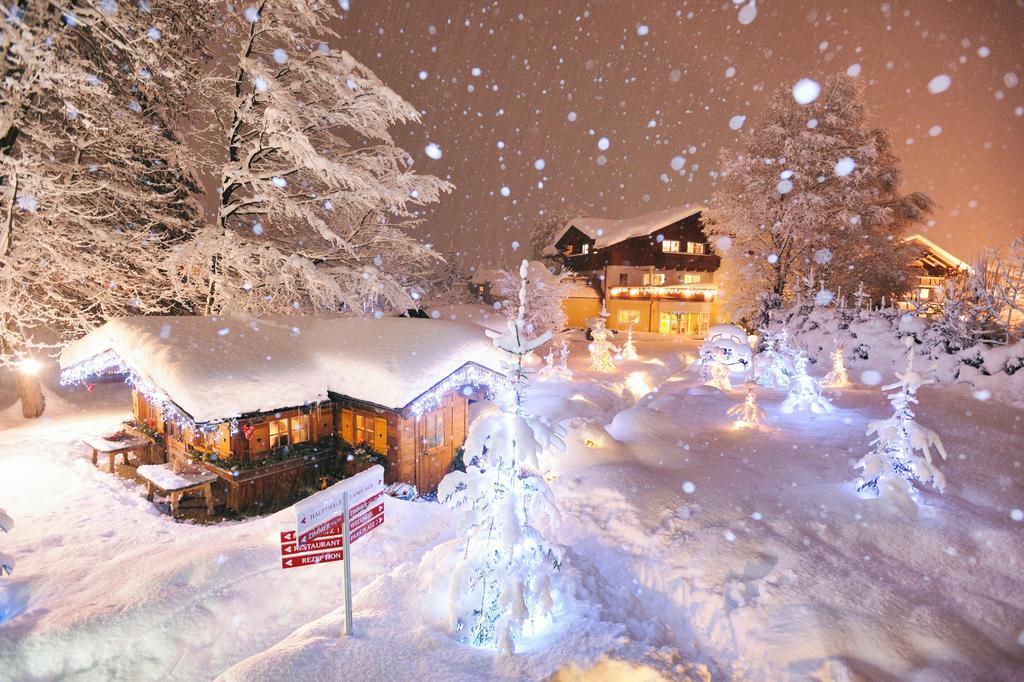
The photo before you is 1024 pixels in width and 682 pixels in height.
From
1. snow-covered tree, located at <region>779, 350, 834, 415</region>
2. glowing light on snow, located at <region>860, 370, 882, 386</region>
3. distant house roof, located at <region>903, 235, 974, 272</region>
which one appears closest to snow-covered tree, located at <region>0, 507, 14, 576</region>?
snow-covered tree, located at <region>779, 350, 834, 415</region>

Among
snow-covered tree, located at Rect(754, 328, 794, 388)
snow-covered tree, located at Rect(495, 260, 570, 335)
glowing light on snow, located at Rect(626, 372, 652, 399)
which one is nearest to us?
snow-covered tree, located at Rect(754, 328, 794, 388)

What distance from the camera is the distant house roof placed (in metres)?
32.6

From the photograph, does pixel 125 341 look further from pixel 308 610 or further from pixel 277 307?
pixel 308 610

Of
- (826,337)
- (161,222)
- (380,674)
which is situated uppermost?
(161,222)

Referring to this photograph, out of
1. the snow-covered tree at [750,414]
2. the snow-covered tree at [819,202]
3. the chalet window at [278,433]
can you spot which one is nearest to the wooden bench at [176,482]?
the chalet window at [278,433]

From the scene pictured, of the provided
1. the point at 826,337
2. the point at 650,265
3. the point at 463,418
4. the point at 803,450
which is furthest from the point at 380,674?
the point at 650,265

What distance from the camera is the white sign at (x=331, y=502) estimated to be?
4.85m

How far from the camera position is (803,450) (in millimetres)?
11297

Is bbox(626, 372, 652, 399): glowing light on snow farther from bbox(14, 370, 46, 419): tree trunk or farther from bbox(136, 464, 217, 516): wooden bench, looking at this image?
bbox(14, 370, 46, 419): tree trunk

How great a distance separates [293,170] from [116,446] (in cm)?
831

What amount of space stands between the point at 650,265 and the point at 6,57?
133ft

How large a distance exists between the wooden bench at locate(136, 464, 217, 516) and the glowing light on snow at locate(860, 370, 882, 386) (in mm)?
22850

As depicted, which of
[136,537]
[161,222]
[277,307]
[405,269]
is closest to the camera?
[136,537]

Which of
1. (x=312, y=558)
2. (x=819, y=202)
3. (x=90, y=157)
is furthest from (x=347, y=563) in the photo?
(x=819, y=202)
